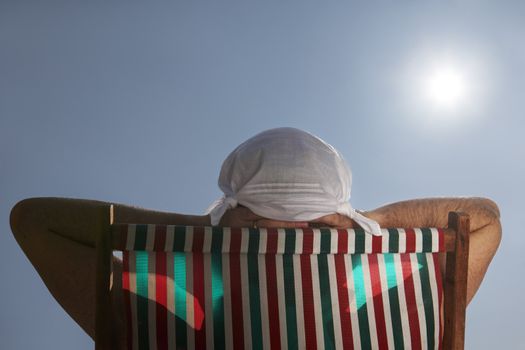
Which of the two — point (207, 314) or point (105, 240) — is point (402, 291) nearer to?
point (207, 314)

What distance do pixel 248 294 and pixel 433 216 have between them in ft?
1.93

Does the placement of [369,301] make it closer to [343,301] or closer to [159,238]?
[343,301]

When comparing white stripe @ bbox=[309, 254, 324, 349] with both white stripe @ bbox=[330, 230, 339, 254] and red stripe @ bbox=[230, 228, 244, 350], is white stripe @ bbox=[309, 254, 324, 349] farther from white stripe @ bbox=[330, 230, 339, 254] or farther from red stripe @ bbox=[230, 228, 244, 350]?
red stripe @ bbox=[230, 228, 244, 350]

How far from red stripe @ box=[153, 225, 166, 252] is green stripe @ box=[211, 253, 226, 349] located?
0.13 metres

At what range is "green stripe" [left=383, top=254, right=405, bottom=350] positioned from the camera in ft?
4.96

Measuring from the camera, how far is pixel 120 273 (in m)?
1.54

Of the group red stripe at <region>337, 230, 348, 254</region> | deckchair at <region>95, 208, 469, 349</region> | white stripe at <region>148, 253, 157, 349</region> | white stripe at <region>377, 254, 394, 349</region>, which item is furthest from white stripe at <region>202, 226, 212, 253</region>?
white stripe at <region>377, 254, 394, 349</region>

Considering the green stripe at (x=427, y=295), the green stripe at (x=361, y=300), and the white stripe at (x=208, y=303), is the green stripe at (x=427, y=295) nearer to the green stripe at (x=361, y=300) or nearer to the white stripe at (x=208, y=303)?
the green stripe at (x=361, y=300)

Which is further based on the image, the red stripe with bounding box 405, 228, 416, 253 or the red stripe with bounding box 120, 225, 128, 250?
the red stripe with bounding box 405, 228, 416, 253

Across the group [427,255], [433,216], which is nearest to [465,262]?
[427,255]

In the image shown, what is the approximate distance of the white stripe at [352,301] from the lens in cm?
148

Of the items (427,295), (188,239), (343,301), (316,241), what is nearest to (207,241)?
(188,239)

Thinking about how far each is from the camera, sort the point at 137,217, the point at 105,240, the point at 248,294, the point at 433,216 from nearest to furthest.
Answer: the point at 105,240
the point at 248,294
the point at 137,217
the point at 433,216

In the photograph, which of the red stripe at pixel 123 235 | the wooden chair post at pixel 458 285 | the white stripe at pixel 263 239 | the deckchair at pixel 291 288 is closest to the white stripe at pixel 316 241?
the deckchair at pixel 291 288
